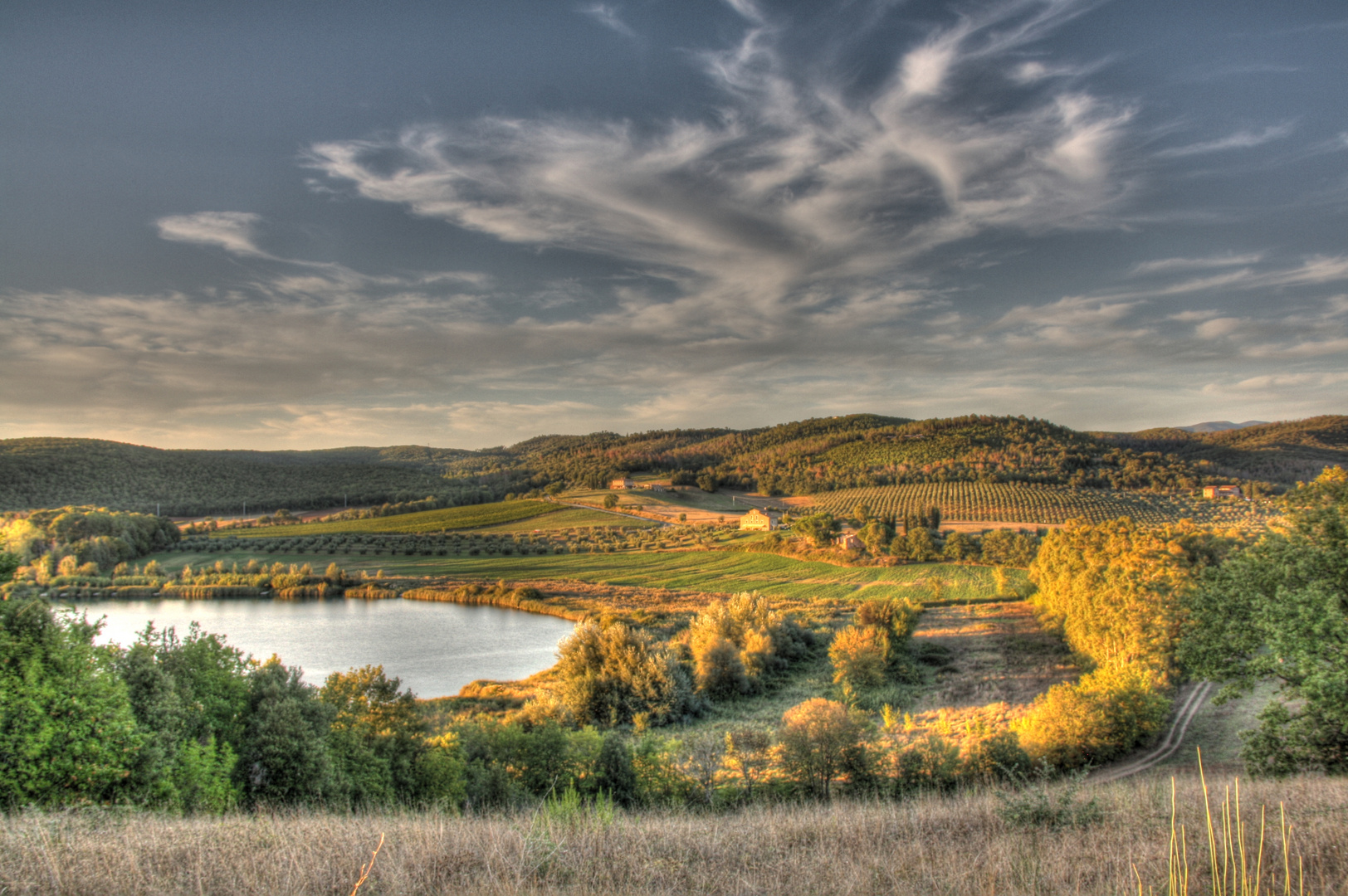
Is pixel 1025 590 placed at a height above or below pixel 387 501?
below

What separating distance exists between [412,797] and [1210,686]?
1420 inches

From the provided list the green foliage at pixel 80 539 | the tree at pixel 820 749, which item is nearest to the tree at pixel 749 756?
the tree at pixel 820 749

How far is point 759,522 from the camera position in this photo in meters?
88.2

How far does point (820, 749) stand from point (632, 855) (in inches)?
515

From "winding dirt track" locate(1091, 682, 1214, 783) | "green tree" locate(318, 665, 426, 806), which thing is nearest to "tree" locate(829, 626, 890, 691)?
"winding dirt track" locate(1091, 682, 1214, 783)

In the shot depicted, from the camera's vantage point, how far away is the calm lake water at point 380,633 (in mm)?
40531

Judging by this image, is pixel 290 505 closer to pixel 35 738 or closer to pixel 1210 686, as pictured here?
pixel 35 738

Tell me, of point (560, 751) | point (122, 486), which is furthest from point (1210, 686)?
point (122, 486)

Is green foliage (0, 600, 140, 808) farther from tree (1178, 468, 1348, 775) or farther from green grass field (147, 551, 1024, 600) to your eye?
green grass field (147, 551, 1024, 600)

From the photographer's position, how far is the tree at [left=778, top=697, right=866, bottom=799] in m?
17.4

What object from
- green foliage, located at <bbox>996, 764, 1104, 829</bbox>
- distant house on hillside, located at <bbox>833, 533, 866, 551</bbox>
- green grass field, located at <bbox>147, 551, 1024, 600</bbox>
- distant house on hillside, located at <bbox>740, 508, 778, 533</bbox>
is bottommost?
green grass field, located at <bbox>147, 551, 1024, 600</bbox>

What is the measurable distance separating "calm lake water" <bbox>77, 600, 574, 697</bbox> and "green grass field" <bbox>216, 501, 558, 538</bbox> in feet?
81.3

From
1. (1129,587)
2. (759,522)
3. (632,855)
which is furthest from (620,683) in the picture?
(759,522)

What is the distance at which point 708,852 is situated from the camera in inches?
256
